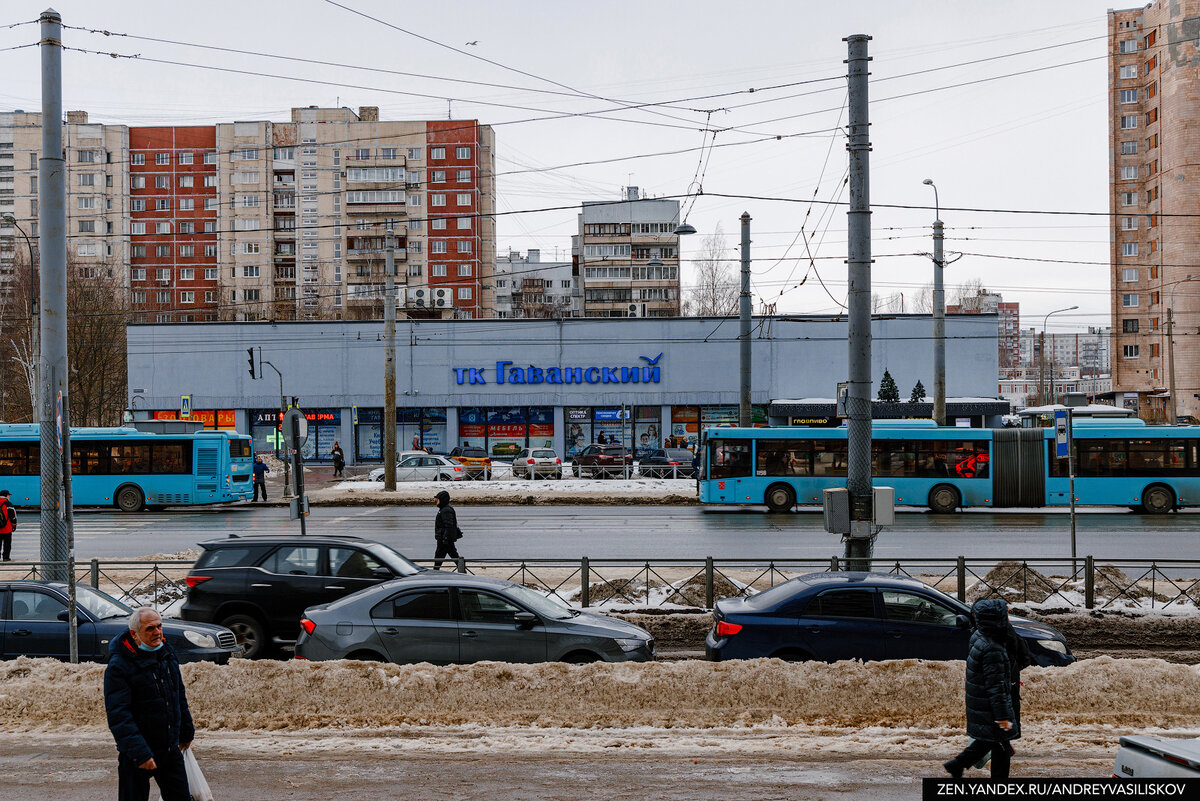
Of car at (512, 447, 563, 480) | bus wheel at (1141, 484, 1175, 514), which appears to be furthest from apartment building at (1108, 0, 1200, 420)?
car at (512, 447, 563, 480)

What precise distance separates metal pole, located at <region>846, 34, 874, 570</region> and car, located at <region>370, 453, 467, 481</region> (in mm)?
25798

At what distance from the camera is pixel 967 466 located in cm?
2839

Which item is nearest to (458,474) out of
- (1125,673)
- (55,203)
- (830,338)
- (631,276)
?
(830,338)

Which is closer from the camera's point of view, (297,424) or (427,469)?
(297,424)

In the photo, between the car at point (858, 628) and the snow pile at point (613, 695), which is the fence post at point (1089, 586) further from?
the snow pile at point (613, 695)

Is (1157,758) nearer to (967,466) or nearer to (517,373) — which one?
(967,466)

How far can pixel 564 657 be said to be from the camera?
1035 cm

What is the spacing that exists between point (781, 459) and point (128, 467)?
1971 cm


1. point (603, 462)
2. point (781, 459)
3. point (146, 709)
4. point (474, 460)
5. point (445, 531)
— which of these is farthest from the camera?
point (474, 460)

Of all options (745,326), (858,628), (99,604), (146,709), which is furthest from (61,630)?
(745,326)

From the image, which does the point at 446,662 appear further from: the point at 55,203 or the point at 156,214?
the point at 156,214

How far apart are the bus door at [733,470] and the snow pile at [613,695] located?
62.0ft

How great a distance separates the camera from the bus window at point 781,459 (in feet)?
93.6

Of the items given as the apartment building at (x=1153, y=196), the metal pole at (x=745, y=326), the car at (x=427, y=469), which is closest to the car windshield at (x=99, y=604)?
the metal pole at (x=745, y=326)
